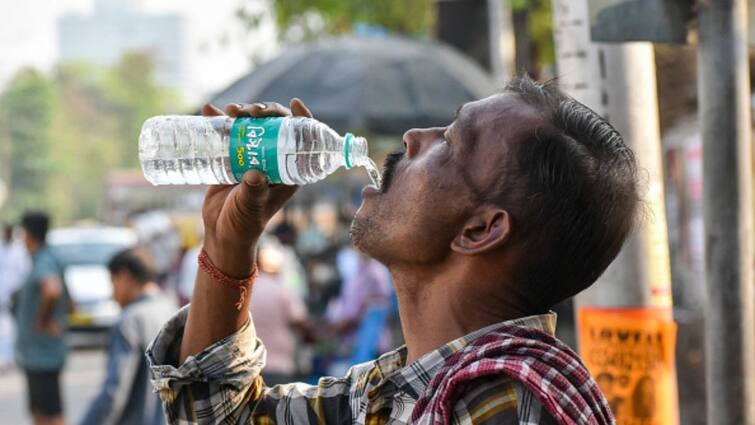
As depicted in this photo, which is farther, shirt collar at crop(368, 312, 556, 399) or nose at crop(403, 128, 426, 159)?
nose at crop(403, 128, 426, 159)

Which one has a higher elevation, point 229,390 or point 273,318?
point 229,390

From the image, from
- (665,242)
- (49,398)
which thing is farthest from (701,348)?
(665,242)

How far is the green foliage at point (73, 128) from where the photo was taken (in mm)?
81875

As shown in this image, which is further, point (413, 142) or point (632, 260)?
point (632, 260)

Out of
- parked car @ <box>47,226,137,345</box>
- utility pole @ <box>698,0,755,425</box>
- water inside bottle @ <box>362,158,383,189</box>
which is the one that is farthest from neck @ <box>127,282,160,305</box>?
parked car @ <box>47,226,137,345</box>

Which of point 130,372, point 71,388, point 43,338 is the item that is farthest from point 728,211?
point 71,388

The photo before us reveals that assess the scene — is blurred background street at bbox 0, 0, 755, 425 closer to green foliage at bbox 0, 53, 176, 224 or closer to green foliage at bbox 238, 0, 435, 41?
green foliage at bbox 238, 0, 435, 41

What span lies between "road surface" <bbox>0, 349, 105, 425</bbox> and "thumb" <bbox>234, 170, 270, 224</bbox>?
31.7 feet

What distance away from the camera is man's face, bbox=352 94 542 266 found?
2.16 m

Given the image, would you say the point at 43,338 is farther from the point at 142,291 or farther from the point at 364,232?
the point at 364,232

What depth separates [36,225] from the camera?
31.8 ft

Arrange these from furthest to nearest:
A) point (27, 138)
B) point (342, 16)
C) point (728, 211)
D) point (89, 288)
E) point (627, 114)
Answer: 1. point (27, 138)
2. point (89, 288)
3. point (342, 16)
4. point (627, 114)
5. point (728, 211)

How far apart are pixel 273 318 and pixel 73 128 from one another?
90004 millimetres

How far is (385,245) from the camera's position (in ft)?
7.30
